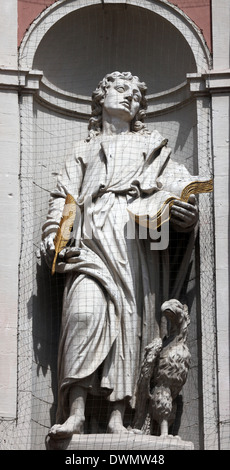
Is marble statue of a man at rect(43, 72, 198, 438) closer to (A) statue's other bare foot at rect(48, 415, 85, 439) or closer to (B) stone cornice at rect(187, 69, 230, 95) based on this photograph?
(A) statue's other bare foot at rect(48, 415, 85, 439)

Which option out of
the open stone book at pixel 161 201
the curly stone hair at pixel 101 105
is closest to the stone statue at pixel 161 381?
the open stone book at pixel 161 201

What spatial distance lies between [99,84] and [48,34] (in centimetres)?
47

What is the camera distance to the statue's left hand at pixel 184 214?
9633 millimetres

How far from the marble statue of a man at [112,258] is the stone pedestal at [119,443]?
67 mm

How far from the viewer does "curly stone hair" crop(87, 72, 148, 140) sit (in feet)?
33.1

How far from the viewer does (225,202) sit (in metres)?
9.80

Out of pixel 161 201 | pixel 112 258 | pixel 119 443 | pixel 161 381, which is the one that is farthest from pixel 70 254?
pixel 119 443

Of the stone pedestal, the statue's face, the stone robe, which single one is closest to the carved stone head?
the statue's face

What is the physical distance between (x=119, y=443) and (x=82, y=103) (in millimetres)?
2410

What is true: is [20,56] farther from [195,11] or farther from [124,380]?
[124,380]

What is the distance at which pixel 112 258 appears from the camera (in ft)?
31.3

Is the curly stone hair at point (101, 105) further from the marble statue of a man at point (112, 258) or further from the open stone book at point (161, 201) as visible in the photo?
the open stone book at point (161, 201)

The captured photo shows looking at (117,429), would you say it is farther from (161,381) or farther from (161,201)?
(161,201)
